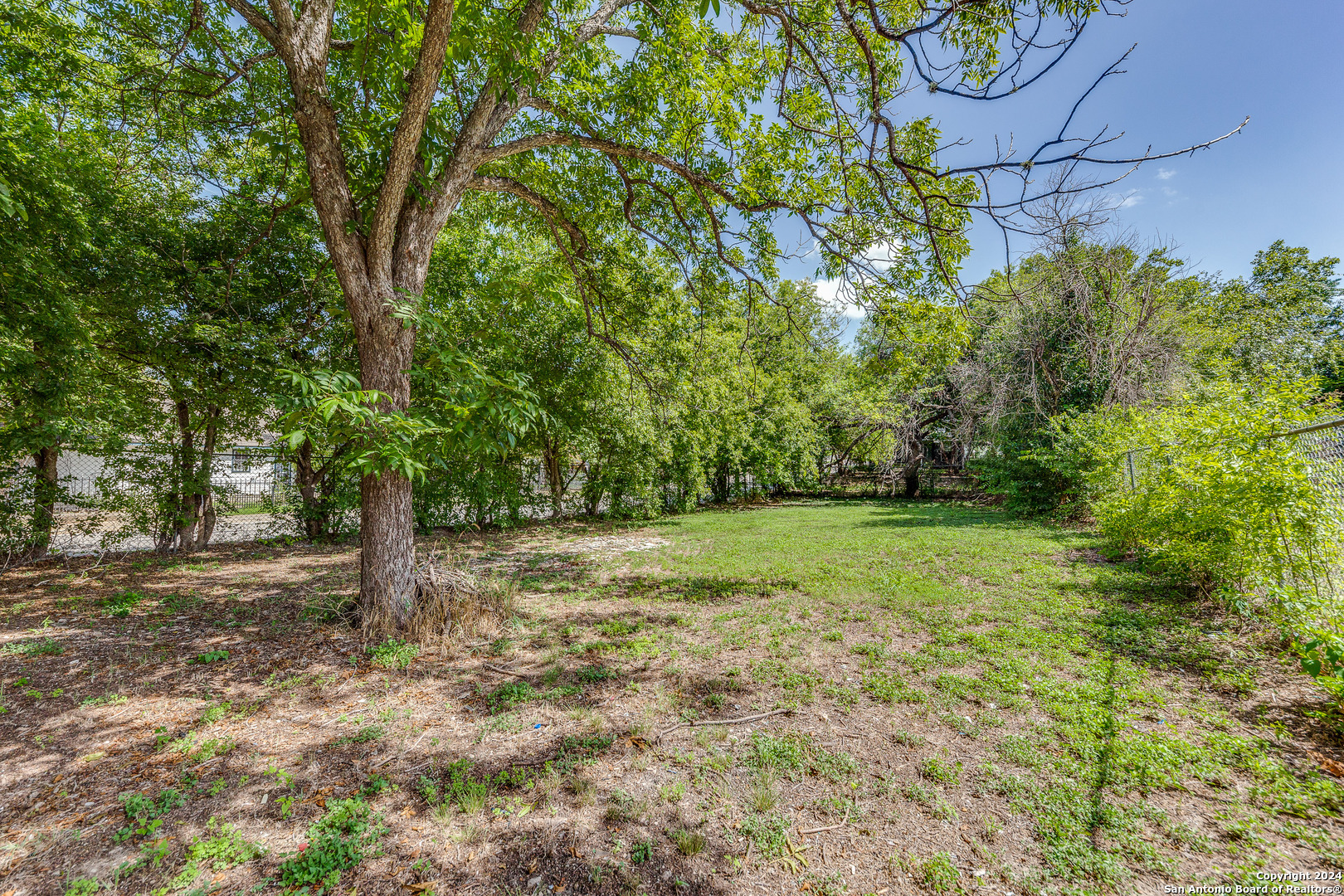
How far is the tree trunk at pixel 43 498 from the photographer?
7.04 meters

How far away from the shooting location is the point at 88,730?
303 cm

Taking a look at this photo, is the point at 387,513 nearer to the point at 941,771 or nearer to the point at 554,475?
the point at 941,771

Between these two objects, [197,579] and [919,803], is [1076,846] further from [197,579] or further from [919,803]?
[197,579]

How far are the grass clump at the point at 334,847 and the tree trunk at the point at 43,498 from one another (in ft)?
28.8

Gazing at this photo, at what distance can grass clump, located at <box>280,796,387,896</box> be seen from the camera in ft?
6.43

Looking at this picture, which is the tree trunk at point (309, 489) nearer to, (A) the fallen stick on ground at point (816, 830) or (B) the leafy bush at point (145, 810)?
(B) the leafy bush at point (145, 810)

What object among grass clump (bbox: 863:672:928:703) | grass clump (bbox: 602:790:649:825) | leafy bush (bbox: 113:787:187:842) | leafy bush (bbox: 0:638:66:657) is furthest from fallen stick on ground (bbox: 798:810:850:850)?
leafy bush (bbox: 0:638:66:657)

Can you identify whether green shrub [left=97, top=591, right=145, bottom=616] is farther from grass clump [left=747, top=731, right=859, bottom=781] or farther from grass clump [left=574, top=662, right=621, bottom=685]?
grass clump [left=747, top=731, right=859, bottom=781]

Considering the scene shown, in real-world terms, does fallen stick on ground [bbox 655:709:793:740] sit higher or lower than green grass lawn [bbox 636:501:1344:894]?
higher

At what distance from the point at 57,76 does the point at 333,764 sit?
7.79m

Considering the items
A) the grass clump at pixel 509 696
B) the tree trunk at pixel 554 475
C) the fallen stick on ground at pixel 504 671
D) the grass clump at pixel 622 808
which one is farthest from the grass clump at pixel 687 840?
the tree trunk at pixel 554 475

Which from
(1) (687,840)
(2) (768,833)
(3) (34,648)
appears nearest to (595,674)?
→ (1) (687,840)

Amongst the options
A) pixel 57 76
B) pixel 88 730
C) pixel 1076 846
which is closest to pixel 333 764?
pixel 88 730

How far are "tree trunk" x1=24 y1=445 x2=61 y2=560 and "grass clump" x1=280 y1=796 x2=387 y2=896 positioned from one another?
8.79 m
